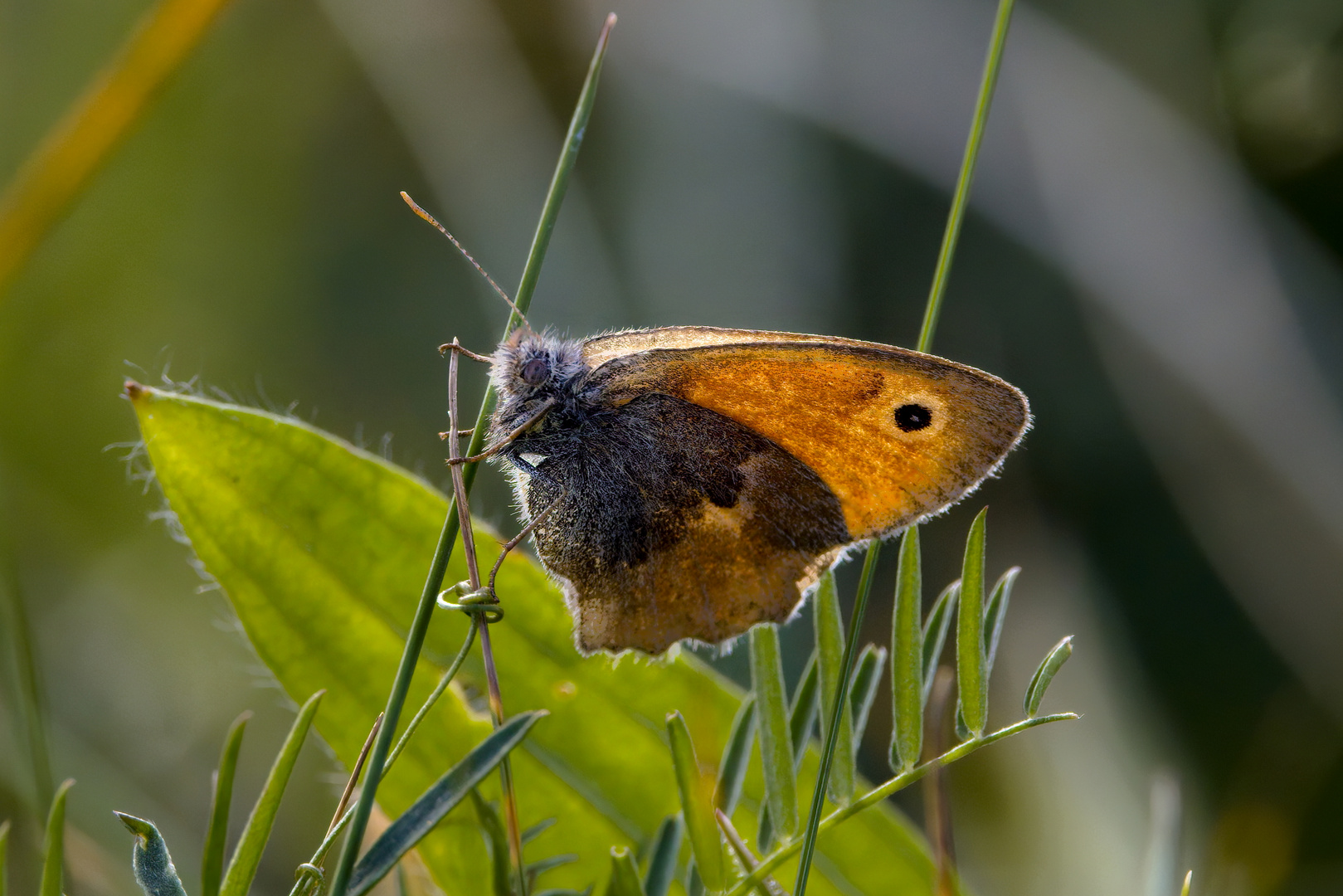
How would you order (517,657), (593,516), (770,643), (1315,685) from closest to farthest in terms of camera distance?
1. (770,643)
2. (517,657)
3. (593,516)
4. (1315,685)

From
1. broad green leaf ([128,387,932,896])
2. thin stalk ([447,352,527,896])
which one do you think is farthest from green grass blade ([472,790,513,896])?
broad green leaf ([128,387,932,896])

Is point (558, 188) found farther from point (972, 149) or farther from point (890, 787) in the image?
point (890, 787)

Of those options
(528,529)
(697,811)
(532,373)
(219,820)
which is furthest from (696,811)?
(532,373)

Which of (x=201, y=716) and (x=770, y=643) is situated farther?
(x=201, y=716)

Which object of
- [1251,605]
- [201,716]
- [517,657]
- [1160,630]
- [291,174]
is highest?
[1251,605]

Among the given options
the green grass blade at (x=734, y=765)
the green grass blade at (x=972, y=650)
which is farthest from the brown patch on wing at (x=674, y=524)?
the green grass blade at (x=972, y=650)

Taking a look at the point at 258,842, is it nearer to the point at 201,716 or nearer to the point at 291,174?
the point at 201,716

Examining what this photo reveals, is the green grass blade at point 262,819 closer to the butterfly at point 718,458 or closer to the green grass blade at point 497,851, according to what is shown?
the green grass blade at point 497,851

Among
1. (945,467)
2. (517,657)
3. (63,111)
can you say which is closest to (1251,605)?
(945,467)

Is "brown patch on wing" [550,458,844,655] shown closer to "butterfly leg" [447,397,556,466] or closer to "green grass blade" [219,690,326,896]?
"butterfly leg" [447,397,556,466]
